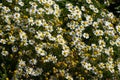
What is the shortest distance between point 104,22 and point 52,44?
128 centimetres

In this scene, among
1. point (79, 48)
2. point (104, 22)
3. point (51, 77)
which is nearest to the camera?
point (51, 77)

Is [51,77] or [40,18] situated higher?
[40,18]

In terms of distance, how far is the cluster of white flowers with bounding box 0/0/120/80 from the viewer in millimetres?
5648

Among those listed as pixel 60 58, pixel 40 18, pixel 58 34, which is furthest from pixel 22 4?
pixel 60 58

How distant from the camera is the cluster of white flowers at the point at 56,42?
5.65m

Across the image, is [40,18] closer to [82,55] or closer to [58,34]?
[58,34]

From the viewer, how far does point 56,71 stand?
5.61 m

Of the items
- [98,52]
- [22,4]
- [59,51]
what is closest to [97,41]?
[98,52]

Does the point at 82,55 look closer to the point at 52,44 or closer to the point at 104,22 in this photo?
the point at 52,44

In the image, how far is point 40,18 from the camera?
6273mm

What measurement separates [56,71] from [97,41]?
1103 mm

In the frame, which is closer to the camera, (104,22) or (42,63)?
(42,63)

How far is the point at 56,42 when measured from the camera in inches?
235

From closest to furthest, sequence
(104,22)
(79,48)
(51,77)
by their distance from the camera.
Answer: (51,77) → (79,48) → (104,22)
